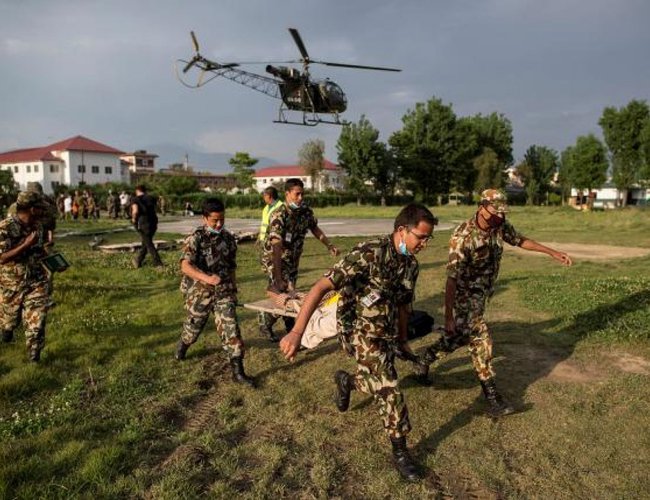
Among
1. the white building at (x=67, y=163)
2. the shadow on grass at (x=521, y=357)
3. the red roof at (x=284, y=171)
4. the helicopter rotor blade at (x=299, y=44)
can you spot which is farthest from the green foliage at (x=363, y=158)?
the shadow on grass at (x=521, y=357)

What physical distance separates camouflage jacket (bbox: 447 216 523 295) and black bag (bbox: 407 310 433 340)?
437mm

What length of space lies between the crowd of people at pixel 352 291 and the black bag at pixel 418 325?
0.21m

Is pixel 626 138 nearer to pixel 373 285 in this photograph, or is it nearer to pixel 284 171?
pixel 373 285

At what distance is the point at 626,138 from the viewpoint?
53.5 m

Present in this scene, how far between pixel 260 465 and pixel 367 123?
6201 cm

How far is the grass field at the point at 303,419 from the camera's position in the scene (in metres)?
3.56

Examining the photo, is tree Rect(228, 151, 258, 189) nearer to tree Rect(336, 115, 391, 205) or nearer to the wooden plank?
tree Rect(336, 115, 391, 205)

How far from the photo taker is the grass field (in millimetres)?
3562

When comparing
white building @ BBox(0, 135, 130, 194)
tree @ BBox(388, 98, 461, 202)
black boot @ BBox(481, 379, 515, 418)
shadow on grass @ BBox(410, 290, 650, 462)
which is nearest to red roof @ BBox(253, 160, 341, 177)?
white building @ BBox(0, 135, 130, 194)

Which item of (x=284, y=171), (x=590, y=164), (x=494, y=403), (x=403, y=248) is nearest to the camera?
(x=403, y=248)

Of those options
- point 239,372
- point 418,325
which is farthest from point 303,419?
point 418,325

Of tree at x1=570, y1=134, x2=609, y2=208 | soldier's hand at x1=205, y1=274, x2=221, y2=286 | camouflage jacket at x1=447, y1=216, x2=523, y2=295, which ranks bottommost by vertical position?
soldier's hand at x1=205, y1=274, x2=221, y2=286

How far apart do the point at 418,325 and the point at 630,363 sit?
280cm

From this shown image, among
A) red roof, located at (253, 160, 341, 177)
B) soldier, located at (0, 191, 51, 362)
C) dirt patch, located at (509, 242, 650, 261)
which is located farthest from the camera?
red roof, located at (253, 160, 341, 177)
